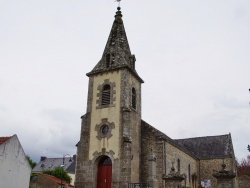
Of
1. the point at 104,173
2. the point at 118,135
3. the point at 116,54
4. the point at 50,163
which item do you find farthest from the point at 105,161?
the point at 50,163

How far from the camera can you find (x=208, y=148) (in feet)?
127

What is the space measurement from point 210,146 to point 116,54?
20630mm

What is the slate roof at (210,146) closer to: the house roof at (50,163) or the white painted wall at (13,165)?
the white painted wall at (13,165)

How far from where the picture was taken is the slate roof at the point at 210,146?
37.0 m

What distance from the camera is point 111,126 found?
2264 centimetres

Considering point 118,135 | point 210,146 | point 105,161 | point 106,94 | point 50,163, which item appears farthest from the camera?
point 50,163

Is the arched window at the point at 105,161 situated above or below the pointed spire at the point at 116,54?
below

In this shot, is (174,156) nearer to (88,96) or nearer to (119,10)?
(88,96)

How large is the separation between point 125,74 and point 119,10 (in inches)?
297

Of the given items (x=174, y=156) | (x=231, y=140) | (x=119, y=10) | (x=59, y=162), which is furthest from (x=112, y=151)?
(x=59, y=162)

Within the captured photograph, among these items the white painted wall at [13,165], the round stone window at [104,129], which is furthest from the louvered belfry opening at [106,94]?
the white painted wall at [13,165]

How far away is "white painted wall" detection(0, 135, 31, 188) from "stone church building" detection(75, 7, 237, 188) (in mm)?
3889

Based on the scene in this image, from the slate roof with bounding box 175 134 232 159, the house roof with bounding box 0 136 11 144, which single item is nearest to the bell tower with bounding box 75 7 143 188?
the house roof with bounding box 0 136 11 144

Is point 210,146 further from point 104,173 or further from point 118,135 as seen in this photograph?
point 104,173
